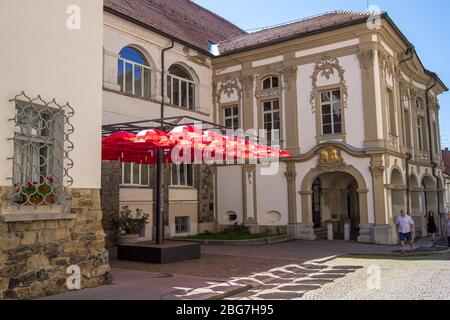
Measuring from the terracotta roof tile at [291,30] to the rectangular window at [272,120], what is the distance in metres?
2.77

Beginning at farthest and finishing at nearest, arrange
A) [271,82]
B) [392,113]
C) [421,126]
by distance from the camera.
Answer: [421,126] < [271,82] < [392,113]

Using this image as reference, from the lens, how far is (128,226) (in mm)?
16531

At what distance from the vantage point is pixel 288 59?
67.9ft

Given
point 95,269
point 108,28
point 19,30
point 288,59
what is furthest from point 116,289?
point 288,59

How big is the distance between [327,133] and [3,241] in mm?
14797

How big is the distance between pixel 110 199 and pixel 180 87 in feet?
21.7

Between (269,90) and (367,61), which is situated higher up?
(367,61)

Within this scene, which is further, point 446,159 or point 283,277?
point 446,159

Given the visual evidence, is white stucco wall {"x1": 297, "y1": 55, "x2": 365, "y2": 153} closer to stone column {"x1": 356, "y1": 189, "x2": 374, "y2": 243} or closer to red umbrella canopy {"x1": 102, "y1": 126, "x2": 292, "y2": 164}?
stone column {"x1": 356, "y1": 189, "x2": 374, "y2": 243}

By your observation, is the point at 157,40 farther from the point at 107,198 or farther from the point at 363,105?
the point at 363,105

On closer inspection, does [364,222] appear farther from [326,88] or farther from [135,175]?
[135,175]

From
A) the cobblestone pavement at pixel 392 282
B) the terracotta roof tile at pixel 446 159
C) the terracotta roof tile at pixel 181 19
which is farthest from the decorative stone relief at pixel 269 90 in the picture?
the terracotta roof tile at pixel 446 159

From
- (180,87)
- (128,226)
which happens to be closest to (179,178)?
(180,87)
